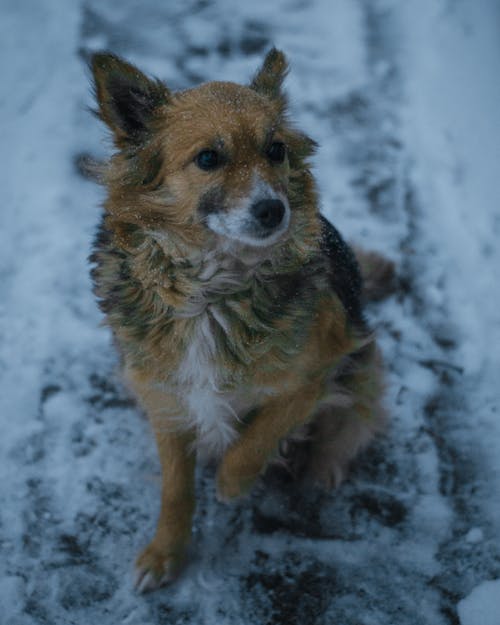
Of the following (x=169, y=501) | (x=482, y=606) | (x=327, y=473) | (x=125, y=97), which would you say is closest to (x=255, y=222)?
(x=125, y=97)

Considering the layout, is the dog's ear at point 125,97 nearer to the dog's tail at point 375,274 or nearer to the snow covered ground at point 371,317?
the snow covered ground at point 371,317

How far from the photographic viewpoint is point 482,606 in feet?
7.79

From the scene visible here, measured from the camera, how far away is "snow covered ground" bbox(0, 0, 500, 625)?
246cm

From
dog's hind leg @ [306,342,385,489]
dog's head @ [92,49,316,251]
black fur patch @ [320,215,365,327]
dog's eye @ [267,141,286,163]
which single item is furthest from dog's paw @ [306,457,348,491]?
dog's eye @ [267,141,286,163]

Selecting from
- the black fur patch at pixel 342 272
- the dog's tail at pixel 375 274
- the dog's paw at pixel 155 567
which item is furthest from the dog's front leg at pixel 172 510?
the dog's tail at pixel 375 274

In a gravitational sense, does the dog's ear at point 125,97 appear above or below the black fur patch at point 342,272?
above

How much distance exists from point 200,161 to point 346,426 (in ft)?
4.71

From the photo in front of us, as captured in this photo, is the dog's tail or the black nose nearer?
the black nose

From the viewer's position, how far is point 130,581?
2457 mm

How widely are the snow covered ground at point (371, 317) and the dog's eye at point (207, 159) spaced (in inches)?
56.7

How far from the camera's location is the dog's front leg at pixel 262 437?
7.63 feet

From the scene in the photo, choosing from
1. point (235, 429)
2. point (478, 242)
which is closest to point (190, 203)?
point (235, 429)

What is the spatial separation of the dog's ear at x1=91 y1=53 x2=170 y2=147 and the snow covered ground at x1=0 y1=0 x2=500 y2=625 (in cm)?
139

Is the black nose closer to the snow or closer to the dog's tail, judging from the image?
the dog's tail
